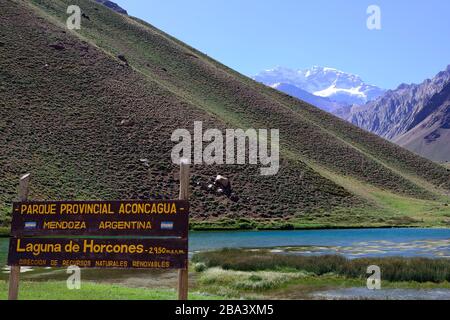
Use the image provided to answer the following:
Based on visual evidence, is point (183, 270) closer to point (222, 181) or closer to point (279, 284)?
point (279, 284)

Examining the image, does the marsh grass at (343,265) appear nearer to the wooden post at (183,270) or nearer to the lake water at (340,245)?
the lake water at (340,245)

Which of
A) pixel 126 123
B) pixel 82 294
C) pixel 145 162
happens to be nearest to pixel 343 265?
pixel 82 294

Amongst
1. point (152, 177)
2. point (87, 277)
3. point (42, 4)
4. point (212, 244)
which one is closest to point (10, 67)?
point (152, 177)

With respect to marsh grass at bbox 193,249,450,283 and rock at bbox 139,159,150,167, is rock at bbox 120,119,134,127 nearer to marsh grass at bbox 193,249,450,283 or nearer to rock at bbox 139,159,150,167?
rock at bbox 139,159,150,167

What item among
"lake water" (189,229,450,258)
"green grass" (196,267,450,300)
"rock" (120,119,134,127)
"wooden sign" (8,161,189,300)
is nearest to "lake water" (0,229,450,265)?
"lake water" (189,229,450,258)

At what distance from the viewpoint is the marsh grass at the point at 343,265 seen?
2788 centimetres

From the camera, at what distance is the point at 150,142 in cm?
9194

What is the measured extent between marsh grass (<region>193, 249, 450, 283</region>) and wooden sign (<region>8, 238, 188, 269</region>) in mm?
18576

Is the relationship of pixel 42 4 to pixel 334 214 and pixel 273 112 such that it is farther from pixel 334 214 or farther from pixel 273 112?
pixel 334 214

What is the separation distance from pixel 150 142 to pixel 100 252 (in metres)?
79.4

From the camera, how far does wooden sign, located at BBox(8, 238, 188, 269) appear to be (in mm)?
12727

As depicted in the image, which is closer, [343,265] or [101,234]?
[101,234]

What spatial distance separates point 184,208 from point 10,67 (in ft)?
312

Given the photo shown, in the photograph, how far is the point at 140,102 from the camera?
4072 inches
